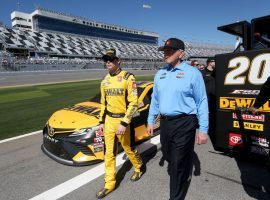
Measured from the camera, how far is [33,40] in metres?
66.2

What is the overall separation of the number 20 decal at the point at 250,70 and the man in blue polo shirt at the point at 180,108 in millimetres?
1060

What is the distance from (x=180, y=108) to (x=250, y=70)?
1364mm

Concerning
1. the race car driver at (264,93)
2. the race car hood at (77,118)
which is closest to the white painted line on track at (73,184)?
the race car hood at (77,118)

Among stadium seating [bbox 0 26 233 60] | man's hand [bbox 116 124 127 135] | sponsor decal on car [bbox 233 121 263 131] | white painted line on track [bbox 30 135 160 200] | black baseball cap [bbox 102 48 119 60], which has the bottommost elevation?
white painted line on track [bbox 30 135 160 200]

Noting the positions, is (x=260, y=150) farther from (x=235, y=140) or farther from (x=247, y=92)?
(x=247, y=92)

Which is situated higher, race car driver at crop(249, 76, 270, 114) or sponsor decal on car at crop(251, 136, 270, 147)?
race car driver at crop(249, 76, 270, 114)

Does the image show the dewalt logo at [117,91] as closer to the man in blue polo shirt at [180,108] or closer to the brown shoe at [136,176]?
the man in blue polo shirt at [180,108]

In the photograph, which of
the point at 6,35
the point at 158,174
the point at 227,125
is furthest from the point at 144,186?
the point at 6,35

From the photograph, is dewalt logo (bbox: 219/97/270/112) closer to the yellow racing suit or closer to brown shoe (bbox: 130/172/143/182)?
the yellow racing suit

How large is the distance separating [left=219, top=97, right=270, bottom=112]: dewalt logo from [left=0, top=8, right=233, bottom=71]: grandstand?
34.5 metres

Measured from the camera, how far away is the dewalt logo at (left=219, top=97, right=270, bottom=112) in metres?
3.65

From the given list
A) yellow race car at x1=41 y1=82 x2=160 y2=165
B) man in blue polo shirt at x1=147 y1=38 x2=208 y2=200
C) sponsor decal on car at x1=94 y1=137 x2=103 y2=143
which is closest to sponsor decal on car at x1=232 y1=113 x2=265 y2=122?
man in blue polo shirt at x1=147 y1=38 x2=208 y2=200

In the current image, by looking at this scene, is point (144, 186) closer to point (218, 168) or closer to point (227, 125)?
point (218, 168)

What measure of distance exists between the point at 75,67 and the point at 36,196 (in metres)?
40.5
